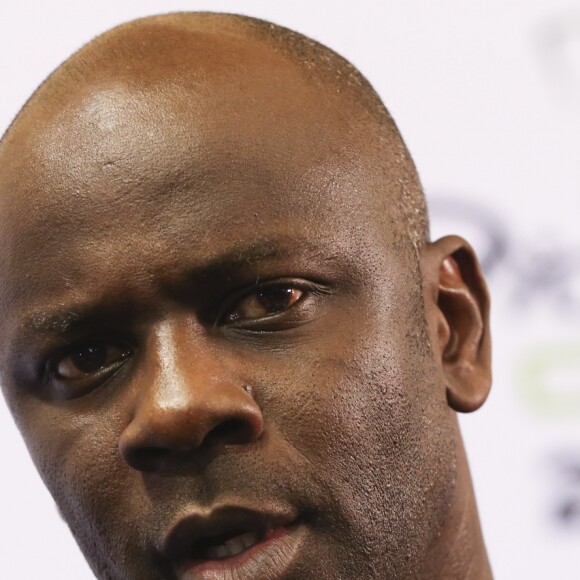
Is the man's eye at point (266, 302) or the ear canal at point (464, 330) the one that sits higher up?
the man's eye at point (266, 302)

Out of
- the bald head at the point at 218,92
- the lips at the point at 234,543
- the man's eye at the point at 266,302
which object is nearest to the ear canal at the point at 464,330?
the bald head at the point at 218,92

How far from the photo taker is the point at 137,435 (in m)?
1.87

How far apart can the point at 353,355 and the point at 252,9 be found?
119cm

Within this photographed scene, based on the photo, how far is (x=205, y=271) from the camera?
1974 mm

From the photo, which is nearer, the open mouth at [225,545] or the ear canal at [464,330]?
the open mouth at [225,545]

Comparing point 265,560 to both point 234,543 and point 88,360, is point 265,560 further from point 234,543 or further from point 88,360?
point 88,360

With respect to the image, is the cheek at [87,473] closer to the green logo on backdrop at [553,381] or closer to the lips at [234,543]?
the lips at [234,543]

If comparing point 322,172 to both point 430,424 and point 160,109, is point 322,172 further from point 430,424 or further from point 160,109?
point 430,424

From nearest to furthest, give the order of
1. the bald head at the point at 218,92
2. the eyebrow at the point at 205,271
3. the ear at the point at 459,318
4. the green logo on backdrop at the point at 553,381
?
the eyebrow at the point at 205,271 < the bald head at the point at 218,92 < the ear at the point at 459,318 < the green logo on backdrop at the point at 553,381

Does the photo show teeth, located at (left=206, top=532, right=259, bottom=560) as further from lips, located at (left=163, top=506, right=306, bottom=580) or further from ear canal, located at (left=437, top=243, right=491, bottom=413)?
ear canal, located at (left=437, top=243, right=491, bottom=413)

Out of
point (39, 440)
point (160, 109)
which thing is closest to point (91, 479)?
point (39, 440)

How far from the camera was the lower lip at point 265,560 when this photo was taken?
74.2 inches

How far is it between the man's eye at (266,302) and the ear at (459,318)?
1.00 ft

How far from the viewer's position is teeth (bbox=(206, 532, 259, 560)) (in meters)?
1.91
